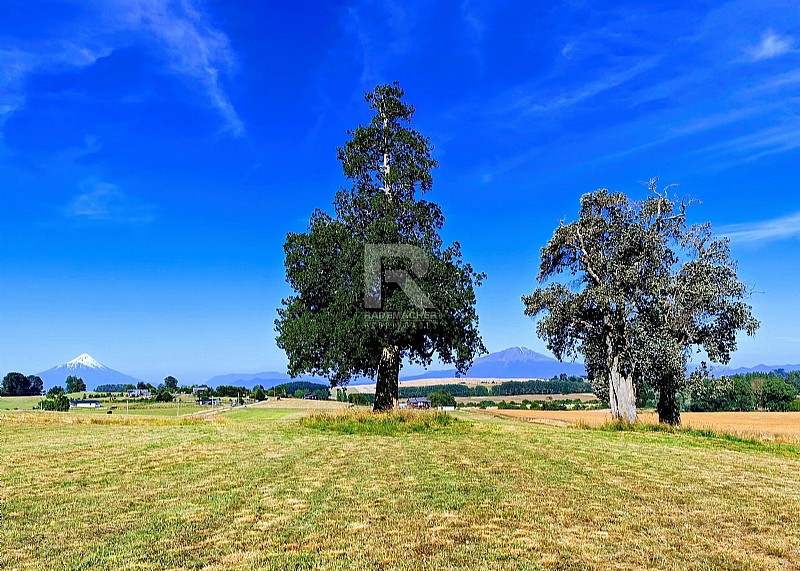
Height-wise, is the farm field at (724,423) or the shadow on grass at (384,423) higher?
the shadow on grass at (384,423)

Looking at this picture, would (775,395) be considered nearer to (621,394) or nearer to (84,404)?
(621,394)

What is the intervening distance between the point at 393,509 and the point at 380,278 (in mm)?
17519

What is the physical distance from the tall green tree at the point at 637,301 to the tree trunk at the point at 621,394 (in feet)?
0.16

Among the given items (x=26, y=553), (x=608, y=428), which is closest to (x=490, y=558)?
(x=26, y=553)

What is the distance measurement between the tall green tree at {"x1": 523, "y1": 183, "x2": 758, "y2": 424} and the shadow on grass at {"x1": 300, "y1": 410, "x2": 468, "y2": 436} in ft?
30.3

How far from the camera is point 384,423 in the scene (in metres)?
21.1

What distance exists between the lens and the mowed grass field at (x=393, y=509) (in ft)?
18.5

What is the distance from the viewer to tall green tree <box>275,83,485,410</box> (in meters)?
24.5

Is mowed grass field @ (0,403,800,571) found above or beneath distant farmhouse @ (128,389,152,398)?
above

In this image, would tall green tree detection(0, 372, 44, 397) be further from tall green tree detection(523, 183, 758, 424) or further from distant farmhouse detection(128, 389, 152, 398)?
tall green tree detection(523, 183, 758, 424)

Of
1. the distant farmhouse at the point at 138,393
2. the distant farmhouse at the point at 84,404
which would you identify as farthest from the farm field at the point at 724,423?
the distant farmhouse at the point at 138,393

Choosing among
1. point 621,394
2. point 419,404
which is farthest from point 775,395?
point 621,394

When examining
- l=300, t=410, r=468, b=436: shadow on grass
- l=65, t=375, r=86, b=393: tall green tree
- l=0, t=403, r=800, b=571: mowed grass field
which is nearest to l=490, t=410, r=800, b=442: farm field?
l=0, t=403, r=800, b=571: mowed grass field

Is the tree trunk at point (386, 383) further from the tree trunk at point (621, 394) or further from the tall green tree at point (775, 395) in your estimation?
the tall green tree at point (775, 395)
